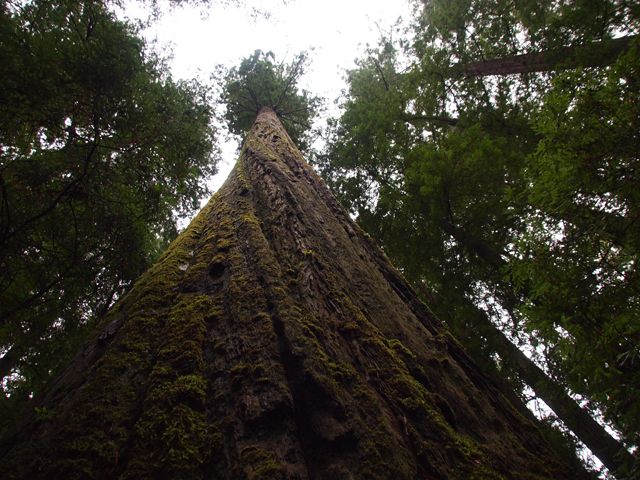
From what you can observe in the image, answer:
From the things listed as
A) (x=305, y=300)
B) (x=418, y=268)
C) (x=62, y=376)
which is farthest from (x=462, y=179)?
(x=62, y=376)

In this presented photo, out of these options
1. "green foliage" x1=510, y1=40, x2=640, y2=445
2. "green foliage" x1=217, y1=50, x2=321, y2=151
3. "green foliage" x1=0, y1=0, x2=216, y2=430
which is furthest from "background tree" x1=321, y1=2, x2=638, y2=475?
"green foliage" x1=0, y1=0, x2=216, y2=430

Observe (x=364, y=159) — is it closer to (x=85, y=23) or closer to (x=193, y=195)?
(x=193, y=195)

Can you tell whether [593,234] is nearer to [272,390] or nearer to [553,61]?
[272,390]

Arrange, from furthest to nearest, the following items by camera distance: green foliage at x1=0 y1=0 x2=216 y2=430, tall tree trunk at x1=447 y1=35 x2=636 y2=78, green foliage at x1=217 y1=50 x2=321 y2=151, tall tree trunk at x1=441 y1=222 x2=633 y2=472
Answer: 1. green foliage at x1=217 y1=50 x2=321 y2=151
2. tall tree trunk at x1=447 y1=35 x2=636 y2=78
3. tall tree trunk at x1=441 y1=222 x2=633 y2=472
4. green foliage at x1=0 y1=0 x2=216 y2=430

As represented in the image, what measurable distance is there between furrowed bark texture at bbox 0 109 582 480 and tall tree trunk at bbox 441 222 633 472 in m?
2.41

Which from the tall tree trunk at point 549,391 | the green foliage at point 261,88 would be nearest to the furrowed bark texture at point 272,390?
the tall tree trunk at point 549,391

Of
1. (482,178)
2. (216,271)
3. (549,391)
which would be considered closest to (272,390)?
(216,271)

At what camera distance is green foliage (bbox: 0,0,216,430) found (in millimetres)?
2816

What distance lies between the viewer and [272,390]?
4.12 feet

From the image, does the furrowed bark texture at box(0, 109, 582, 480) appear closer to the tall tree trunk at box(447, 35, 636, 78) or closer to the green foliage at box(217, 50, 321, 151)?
the tall tree trunk at box(447, 35, 636, 78)

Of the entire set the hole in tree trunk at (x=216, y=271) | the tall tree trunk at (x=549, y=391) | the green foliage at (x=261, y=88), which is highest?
the green foliage at (x=261, y=88)

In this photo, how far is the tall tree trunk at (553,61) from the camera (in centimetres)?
445

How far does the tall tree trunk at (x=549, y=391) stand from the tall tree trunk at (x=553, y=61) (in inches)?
125

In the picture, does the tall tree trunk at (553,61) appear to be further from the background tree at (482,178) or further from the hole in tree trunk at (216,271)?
the hole in tree trunk at (216,271)
